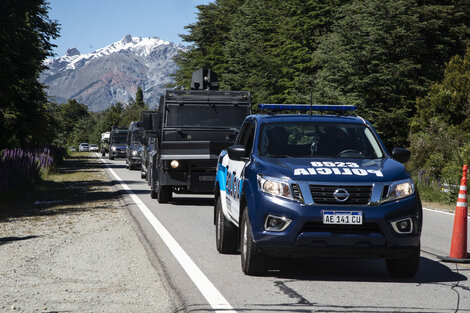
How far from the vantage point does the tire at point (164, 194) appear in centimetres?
1680

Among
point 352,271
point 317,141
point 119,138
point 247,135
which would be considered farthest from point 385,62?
point 352,271

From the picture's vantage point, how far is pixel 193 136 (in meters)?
17.1

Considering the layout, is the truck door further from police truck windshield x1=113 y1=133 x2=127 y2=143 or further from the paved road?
police truck windshield x1=113 y1=133 x2=127 y2=143

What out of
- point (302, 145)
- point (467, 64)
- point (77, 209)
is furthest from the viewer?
point (467, 64)

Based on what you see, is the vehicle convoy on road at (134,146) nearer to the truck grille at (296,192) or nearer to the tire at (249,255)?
the tire at (249,255)

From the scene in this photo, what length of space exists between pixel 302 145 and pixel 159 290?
2.45m

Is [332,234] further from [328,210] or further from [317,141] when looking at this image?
[317,141]

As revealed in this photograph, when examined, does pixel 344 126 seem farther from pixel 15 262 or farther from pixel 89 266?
pixel 15 262

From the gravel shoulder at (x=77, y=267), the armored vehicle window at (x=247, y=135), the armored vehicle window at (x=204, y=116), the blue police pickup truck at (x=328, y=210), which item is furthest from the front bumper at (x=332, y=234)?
the armored vehicle window at (x=204, y=116)

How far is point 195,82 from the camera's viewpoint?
21031 mm

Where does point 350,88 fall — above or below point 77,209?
above

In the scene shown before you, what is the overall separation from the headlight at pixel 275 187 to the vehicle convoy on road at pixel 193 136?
29.1 feet

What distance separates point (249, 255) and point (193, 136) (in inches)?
398

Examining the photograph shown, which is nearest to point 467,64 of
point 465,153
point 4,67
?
point 465,153
